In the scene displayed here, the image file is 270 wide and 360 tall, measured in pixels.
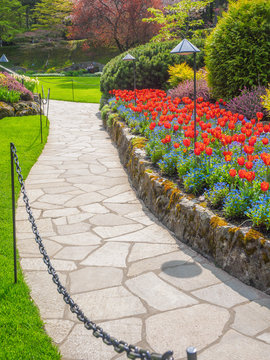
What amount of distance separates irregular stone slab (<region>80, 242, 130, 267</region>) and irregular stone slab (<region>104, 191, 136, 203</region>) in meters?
1.65

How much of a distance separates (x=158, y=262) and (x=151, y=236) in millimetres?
738

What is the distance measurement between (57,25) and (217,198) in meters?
50.9

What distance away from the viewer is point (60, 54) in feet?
152

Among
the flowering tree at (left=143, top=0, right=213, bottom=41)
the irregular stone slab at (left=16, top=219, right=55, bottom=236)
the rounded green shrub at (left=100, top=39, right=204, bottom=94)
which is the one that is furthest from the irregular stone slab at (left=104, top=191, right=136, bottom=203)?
the flowering tree at (left=143, top=0, right=213, bottom=41)

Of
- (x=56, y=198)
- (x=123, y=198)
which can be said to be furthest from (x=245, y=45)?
(x=56, y=198)

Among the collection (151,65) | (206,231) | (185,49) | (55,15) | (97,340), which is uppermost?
(55,15)

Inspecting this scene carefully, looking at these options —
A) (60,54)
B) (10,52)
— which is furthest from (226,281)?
(10,52)

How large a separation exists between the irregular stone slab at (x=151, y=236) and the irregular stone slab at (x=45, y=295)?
3.94ft

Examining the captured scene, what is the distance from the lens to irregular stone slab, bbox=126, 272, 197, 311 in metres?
3.67

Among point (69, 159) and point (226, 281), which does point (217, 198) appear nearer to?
point (226, 281)

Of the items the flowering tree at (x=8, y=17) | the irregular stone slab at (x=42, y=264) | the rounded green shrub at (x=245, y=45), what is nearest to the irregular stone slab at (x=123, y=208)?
the irregular stone slab at (x=42, y=264)

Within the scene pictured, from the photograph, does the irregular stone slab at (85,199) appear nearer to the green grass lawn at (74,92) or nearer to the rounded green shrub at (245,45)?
the rounded green shrub at (245,45)

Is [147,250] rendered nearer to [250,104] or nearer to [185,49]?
[185,49]

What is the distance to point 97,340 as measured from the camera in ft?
10.5
